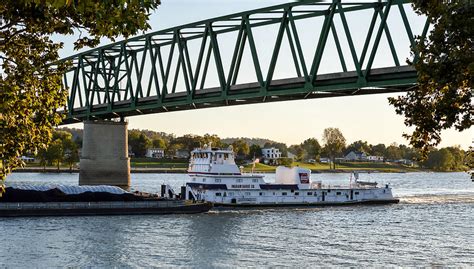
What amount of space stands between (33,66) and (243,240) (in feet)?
109

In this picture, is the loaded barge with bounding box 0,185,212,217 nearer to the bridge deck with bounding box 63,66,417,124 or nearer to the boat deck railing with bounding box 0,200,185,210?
the boat deck railing with bounding box 0,200,185,210

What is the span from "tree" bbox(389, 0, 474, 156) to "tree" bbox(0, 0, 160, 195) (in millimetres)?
8341

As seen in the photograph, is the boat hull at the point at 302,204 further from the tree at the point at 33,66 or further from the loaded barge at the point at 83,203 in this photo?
the tree at the point at 33,66

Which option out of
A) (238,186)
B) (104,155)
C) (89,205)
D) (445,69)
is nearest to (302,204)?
(238,186)

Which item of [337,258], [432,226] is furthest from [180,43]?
[337,258]

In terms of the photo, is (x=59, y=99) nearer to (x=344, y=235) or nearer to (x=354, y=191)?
(x=344, y=235)

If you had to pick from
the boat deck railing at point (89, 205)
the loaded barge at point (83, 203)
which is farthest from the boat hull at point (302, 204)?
the boat deck railing at point (89, 205)

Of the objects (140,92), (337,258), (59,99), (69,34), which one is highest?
(140,92)

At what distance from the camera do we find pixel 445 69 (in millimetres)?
19141

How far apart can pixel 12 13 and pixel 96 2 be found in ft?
12.2

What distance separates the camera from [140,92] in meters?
90.4

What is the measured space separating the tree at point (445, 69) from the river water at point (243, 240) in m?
17.7

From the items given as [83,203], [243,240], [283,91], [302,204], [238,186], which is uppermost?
[283,91]

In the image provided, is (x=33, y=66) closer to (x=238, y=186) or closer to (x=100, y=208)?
(x=100, y=208)
